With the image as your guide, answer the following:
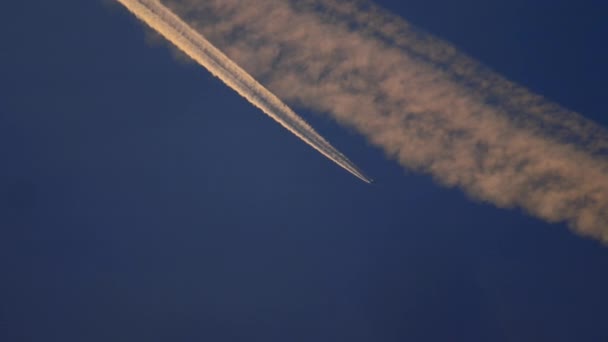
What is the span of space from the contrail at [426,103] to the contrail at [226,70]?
151 mm

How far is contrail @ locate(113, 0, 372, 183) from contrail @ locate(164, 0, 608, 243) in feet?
0.49

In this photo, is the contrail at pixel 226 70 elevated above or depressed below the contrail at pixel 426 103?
below

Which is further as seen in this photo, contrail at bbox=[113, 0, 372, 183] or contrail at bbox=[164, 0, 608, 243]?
contrail at bbox=[164, 0, 608, 243]

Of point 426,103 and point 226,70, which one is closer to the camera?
point 226,70

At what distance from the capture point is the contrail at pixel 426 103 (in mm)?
5512

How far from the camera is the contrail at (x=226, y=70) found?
5.29 metres

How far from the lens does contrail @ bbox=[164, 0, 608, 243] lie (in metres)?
5.51

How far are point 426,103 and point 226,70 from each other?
265cm

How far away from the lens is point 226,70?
540 cm

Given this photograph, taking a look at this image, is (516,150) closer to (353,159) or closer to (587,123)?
(587,123)

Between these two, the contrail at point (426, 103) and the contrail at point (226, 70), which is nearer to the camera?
the contrail at point (226, 70)

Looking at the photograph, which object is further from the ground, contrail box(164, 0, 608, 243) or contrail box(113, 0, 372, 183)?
contrail box(164, 0, 608, 243)

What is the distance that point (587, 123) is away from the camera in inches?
217

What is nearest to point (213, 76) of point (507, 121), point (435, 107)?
point (435, 107)
